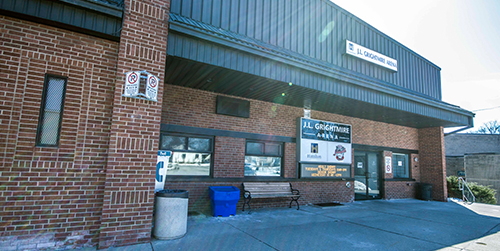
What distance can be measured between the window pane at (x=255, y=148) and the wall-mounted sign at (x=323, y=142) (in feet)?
4.87

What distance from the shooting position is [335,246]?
524 cm

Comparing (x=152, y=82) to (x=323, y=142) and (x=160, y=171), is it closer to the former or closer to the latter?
(x=160, y=171)

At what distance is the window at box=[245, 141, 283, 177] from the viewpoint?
353 inches

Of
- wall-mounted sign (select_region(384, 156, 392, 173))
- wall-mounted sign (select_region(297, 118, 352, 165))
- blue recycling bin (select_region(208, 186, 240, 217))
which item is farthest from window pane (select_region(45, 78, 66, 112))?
wall-mounted sign (select_region(384, 156, 392, 173))

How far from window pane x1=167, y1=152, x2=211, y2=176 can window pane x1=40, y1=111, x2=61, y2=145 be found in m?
3.20

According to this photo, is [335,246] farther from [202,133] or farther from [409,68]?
[409,68]

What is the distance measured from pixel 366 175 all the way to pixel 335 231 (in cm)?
678

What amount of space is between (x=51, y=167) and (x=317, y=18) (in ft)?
30.3

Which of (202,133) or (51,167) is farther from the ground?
(202,133)

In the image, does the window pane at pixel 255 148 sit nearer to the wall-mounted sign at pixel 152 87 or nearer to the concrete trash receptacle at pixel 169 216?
the concrete trash receptacle at pixel 169 216

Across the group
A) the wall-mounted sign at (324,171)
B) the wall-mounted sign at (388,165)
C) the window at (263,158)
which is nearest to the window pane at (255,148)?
the window at (263,158)

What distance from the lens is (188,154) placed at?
7.88m

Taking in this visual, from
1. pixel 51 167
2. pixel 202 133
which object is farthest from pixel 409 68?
pixel 51 167

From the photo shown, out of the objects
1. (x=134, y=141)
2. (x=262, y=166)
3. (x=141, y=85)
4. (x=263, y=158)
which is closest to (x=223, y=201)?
(x=262, y=166)
